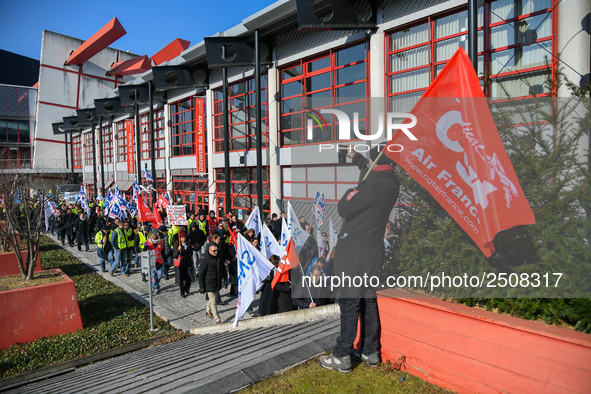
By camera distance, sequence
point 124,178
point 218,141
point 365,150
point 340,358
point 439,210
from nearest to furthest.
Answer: point 340,358 → point 439,210 → point 365,150 → point 218,141 → point 124,178

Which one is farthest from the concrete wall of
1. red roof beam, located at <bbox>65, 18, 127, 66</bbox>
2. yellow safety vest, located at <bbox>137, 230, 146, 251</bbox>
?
yellow safety vest, located at <bbox>137, 230, 146, 251</bbox>

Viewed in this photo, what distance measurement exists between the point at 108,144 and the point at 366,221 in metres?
44.2

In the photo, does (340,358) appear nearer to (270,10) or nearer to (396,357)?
(396,357)

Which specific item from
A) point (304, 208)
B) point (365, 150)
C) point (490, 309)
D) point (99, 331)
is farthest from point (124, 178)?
point (490, 309)

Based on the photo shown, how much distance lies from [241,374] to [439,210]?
2.79 m

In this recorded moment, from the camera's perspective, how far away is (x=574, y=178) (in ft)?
12.5

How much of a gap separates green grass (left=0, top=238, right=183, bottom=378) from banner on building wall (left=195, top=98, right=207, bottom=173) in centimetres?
1234

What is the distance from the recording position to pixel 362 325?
4.25m

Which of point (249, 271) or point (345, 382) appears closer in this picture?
point (345, 382)

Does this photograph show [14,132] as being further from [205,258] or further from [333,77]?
[205,258]

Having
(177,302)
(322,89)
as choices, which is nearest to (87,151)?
(322,89)

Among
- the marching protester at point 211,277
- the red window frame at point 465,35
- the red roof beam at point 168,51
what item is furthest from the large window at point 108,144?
the marching protester at point 211,277

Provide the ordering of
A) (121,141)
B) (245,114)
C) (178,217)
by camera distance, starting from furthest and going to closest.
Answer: (121,141)
(245,114)
(178,217)

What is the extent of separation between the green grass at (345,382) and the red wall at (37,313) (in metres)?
7.09
